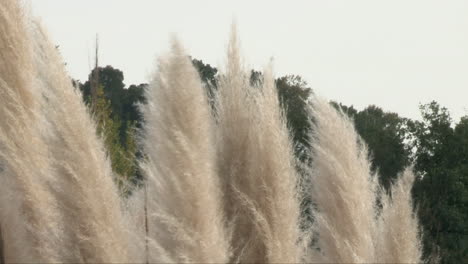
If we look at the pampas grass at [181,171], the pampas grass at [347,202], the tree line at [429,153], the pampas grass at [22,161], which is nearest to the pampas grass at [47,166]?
the pampas grass at [22,161]

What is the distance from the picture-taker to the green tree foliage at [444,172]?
3231 centimetres

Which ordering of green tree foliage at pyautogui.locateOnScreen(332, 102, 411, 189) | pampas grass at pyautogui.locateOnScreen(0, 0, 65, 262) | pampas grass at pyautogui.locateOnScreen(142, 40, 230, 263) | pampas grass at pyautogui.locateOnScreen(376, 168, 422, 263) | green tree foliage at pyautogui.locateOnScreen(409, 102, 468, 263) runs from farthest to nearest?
green tree foliage at pyautogui.locateOnScreen(332, 102, 411, 189) < green tree foliage at pyautogui.locateOnScreen(409, 102, 468, 263) < pampas grass at pyautogui.locateOnScreen(376, 168, 422, 263) < pampas grass at pyautogui.locateOnScreen(0, 0, 65, 262) < pampas grass at pyautogui.locateOnScreen(142, 40, 230, 263)

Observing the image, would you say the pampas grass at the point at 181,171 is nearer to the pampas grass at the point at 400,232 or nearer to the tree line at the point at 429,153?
the pampas grass at the point at 400,232

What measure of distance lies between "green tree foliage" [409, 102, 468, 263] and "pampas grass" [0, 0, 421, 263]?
2734cm

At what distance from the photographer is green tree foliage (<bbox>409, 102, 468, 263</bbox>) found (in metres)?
32.3

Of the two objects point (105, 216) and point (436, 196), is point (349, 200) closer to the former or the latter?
point (105, 216)

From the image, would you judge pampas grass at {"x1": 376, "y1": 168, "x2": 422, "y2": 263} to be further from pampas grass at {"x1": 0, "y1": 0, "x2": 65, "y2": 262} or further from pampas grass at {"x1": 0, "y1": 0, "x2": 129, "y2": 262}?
pampas grass at {"x1": 0, "y1": 0, "x2": 65, "y2": 262}

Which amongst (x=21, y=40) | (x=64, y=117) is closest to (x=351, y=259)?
(x=64, y=117)

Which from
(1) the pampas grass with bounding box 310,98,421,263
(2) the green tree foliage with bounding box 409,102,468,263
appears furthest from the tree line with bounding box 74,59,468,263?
(1) the pampas grass with bounding box 310,98,421,263

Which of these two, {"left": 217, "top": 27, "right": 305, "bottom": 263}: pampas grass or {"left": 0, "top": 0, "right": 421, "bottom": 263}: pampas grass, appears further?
{"left": 217, "top": 27, "right": 305, "bottom": 263}: pampas grass

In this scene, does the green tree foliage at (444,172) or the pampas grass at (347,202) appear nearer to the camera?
the pampas grass at (347,202)

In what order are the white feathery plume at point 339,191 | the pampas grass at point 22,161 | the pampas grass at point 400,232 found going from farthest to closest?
the white feathery plume at point 339,191 → the pampas grass at point 400,232 → the pampas grass at point 22,161

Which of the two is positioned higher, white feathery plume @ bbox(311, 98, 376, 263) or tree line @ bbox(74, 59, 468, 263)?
tree line @ bbox(74, 59, 468, 263)

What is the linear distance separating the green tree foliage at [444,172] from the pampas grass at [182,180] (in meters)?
27.3
